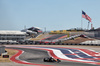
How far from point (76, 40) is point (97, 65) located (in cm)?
5101

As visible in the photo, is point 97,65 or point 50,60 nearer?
point 97,65

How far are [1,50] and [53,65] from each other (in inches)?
635

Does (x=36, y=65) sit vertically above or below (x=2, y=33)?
below

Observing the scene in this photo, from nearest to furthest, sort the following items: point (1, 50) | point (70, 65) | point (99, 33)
A: point (70, 65), point (1, 50), point (99, 33)

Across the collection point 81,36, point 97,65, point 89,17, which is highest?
point 89,17

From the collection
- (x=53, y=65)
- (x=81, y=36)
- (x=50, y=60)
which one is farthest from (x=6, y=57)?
(x=81, y=36)

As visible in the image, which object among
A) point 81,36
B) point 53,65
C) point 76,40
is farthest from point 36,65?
point 81,36

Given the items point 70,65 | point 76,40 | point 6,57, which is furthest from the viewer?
point 76,40

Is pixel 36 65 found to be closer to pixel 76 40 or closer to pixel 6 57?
pixel 6 57

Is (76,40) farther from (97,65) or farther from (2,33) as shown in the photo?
(97,65)

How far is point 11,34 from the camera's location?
310ft

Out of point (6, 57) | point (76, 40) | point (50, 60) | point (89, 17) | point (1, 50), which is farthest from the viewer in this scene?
point (89, 17)

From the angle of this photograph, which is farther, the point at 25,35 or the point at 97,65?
the point at 25,35

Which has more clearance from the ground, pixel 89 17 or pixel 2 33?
pixel 89 17
